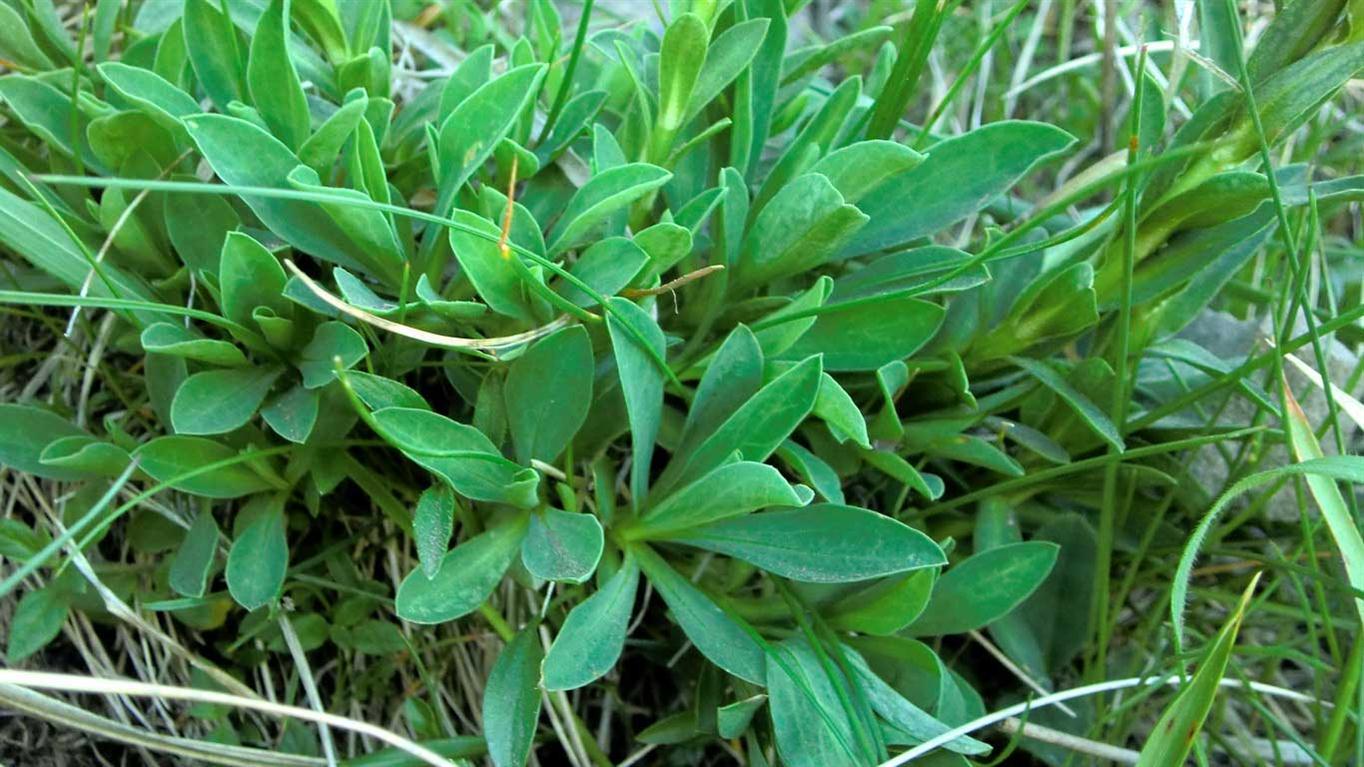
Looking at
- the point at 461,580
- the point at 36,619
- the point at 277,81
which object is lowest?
the point at 36,619

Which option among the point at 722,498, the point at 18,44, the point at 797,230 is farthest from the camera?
the point at 18,44

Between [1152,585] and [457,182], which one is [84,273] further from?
[1152,585]

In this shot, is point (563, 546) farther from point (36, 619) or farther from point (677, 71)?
point (36, 619)

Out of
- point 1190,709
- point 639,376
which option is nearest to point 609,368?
point 639,376

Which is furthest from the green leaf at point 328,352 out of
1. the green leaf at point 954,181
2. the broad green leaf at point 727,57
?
the green leaf at point 954,181

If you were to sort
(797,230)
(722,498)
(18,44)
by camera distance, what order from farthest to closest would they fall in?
(18,44) < (797,230) < (722,498)

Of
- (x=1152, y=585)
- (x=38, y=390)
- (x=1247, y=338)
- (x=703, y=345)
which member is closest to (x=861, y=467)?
(x=703, y=345)
